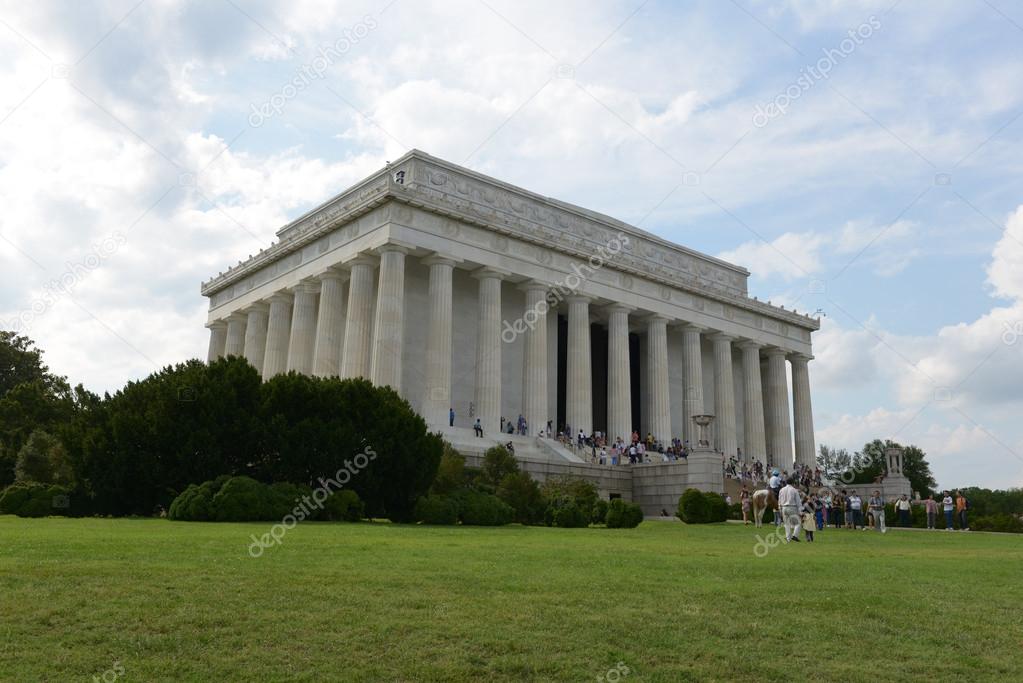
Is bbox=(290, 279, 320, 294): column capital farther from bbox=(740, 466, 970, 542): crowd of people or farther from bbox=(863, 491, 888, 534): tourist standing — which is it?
bbox=(863, 491, 888, 534): tourist standing

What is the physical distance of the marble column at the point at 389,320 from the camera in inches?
2023

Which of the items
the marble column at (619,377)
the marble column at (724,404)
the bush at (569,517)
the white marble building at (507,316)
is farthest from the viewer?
the marble column at (724,404)

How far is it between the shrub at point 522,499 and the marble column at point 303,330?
2841 centimetres

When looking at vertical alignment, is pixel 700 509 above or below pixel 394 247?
below

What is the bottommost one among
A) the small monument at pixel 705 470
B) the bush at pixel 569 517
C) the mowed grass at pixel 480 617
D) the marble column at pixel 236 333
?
the mowed grass at pixel 480 617

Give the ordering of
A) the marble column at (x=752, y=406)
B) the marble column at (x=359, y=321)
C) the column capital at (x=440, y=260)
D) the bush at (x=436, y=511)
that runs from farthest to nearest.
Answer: the marble column at (x=752, y=406) → the column capital at (x=440, y=260) → the marble column at (x=359, y=321) → the bush at (x=436, y=511)

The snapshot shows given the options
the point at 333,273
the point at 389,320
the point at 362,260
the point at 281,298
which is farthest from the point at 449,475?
the point at 281,298

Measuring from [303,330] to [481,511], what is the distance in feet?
107

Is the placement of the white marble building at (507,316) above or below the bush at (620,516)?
above

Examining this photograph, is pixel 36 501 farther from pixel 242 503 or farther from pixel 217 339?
pixel 217 339

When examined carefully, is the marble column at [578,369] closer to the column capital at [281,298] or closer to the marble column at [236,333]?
the column capital at [281,298]

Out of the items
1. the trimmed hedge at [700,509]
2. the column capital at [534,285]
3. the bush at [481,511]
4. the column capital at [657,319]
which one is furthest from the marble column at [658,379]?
the bush at [481,511]

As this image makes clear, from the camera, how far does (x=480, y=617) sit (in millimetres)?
10570

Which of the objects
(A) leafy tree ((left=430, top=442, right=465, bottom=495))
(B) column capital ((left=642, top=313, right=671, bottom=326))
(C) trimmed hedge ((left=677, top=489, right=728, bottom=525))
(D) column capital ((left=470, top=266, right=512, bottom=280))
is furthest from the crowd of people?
(B) column capital ((left=642, top=313, right=671, bottom=326))
